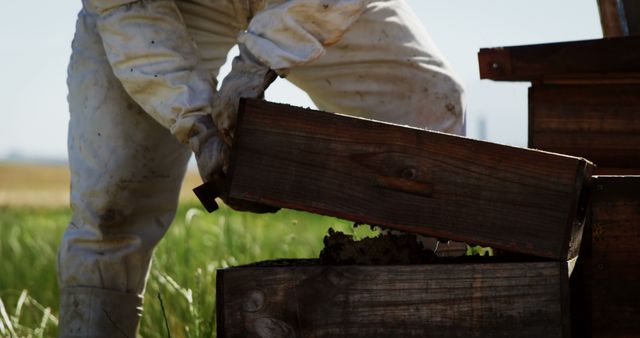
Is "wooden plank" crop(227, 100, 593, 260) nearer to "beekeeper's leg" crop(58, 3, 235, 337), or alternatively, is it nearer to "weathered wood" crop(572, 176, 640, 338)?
"weathered wood" crop(572, 176, 640, 338)

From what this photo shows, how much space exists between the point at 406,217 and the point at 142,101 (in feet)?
3.28

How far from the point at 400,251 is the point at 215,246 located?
3.09m

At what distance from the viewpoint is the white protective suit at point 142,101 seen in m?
2.94

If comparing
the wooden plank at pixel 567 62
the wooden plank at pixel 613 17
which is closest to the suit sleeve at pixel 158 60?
the wooden plank at pixel 567 62

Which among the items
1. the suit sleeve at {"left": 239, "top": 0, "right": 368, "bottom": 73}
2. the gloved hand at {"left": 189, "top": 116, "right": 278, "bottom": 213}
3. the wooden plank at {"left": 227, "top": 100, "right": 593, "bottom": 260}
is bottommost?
the wooden plank at {"left": 227, "top": 100, "right": 593, "bottom": 260}

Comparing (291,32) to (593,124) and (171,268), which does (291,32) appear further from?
(171,268)

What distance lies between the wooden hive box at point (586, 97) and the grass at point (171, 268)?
69 centimetres

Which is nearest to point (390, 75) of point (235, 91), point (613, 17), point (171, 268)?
point (235, 91)

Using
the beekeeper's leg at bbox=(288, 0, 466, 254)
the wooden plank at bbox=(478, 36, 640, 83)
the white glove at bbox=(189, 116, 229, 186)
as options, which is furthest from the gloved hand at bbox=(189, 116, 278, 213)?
the wooden plank at bbox=(478, 36, 640, 83)

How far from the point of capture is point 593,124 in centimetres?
294

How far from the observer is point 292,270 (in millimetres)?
2176

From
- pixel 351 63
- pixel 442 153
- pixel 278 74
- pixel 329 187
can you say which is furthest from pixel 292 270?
pixel 351 63

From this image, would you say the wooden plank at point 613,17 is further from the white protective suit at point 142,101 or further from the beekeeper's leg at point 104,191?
the beekeeper's leg at point 104,191

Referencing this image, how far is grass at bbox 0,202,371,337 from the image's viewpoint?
12.4ft
